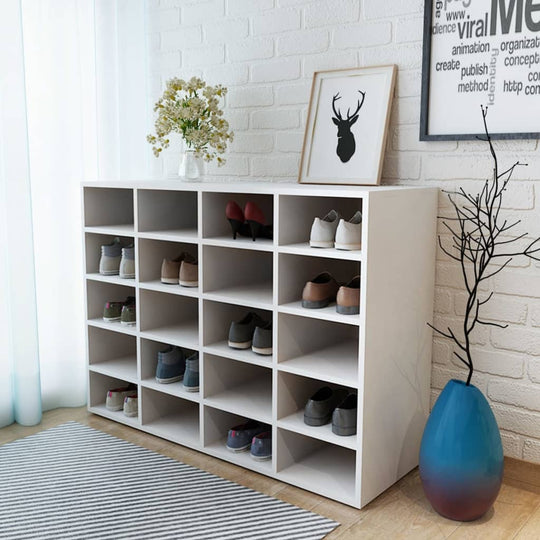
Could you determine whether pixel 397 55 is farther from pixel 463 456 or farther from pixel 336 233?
pixel 463 456

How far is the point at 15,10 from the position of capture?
2.37 meters

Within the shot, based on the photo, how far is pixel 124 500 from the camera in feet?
A: 6.56

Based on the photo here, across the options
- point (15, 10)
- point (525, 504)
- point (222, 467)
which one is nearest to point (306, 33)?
point (15, 10)

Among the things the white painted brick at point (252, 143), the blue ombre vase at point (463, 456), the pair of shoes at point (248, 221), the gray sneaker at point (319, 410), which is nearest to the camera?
the blue ombre vase at point (463, 456)

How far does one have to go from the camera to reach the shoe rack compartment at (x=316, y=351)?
1.97m

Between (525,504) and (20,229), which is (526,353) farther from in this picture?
(20,229)

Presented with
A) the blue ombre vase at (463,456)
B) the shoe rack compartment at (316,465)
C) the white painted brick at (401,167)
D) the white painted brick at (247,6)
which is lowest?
the shoe rack compartment at (316,465)

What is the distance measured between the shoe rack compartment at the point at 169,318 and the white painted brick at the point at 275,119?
711 mm

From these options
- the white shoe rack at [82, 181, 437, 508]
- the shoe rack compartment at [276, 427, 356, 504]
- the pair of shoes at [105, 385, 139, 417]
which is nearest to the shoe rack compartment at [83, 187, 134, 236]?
the white shoe rack at [82, 181, 437, 508]

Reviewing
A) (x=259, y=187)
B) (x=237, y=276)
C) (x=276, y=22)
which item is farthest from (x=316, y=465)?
(x=276, y=22)

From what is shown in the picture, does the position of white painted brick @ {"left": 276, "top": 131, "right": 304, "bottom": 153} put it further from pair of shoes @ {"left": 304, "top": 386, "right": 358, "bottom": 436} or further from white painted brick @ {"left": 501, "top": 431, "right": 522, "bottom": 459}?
white painted brick @ {"left": 501, "top": 431, "right": 522, "bottom": 459}

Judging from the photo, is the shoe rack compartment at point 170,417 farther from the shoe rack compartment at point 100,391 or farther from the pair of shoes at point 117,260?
the pair of shoes at point 117,260

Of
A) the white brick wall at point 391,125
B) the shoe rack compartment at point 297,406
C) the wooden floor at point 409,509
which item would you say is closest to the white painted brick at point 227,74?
the white brick wall at point 391,125

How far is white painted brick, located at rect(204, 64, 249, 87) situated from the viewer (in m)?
2.61
